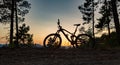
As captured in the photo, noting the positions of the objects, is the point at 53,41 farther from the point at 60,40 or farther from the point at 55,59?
the point at 55,59

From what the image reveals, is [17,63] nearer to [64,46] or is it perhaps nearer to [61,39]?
[61,39]

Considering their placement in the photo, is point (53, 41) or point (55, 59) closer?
point (55, 59)

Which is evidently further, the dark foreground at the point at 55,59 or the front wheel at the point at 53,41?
the front wheel at the point at 53,41

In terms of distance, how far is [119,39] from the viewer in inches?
1073

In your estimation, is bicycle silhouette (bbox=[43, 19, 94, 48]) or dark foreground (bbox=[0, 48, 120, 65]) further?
bicycle silhouette (bbox=[43, 19, 94, 48])

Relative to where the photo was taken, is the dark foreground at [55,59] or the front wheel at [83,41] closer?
the dark foreground at [55,59]

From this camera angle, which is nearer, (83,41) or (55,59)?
(55,59)

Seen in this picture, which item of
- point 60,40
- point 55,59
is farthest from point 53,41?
point 55,59

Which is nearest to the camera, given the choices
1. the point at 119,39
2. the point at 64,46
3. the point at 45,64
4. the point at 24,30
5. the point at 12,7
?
the point at 45,64

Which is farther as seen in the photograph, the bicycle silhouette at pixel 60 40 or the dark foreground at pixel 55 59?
the bicycle silhouette at pixel 60 40

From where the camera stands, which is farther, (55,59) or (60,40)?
(60,40)

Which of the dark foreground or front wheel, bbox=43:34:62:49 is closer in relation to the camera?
the dark foreground

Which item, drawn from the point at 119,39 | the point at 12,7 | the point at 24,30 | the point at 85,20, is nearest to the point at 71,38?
the point at 119,39

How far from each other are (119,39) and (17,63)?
19.1 meters
